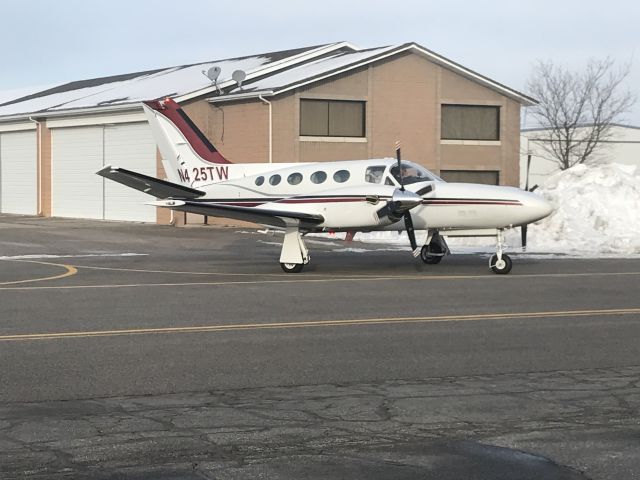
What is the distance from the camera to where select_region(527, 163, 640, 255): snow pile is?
2945 cm

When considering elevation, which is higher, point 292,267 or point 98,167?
point 98,167

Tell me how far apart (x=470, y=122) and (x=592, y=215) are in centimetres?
1292

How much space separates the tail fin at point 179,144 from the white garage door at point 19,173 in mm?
24818

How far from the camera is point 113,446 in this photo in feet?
23.4

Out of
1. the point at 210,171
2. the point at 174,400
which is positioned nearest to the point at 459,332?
A: the point at 174,400

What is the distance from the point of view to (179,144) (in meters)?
26.4

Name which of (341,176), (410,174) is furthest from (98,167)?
(410,174)

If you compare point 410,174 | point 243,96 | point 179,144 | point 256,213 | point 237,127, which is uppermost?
point 243,96

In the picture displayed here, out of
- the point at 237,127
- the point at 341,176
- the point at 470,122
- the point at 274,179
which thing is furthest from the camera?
the point at 470,122

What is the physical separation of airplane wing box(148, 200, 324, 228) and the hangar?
58.9 ft

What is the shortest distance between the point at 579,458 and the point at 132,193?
1517 inches

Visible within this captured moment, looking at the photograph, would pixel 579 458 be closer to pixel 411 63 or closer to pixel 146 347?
pixel 146 347

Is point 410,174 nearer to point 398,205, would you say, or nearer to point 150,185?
point 398,205

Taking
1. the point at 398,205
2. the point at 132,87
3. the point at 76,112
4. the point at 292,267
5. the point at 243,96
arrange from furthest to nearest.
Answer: the point at 132,87
the point at 76,112
the point at 243,96
the point at 292,267
the point at 398,205
